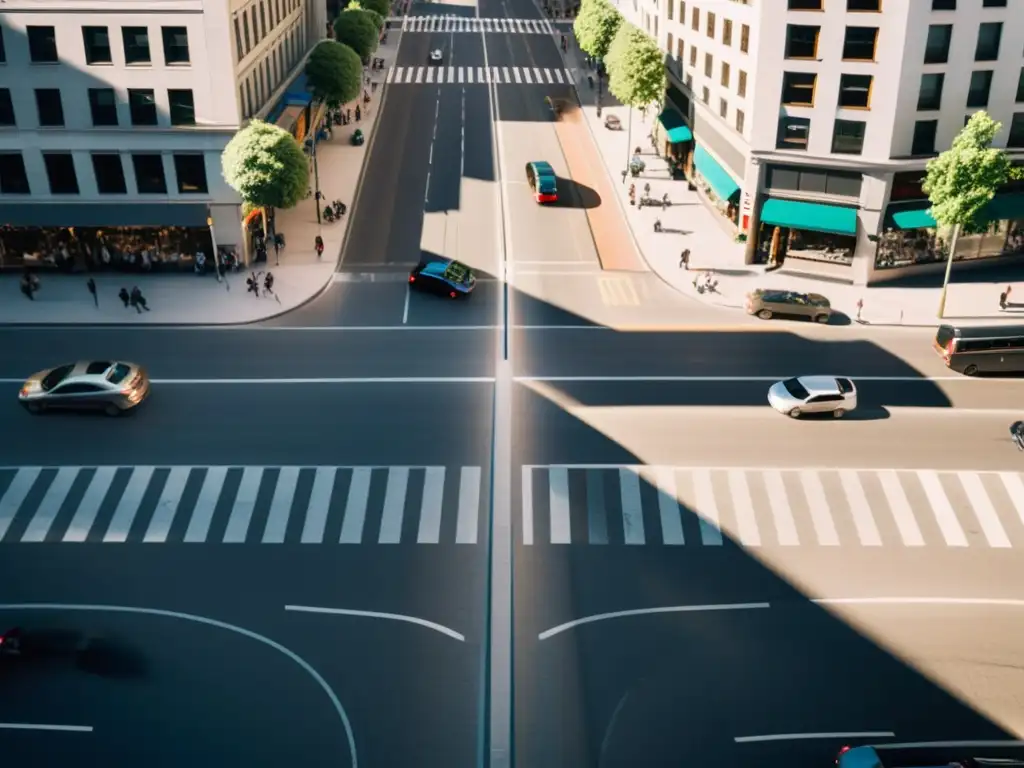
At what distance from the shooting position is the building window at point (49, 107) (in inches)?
2092

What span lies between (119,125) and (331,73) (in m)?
23.7

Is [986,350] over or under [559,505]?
over

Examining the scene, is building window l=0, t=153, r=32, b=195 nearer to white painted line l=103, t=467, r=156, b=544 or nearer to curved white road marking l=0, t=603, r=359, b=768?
white painted line l=103, t=467, r=156, b=544

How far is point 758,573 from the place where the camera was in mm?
34438

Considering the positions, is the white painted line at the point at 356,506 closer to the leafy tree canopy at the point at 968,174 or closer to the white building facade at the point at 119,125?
the white building facade at the point at 119,125

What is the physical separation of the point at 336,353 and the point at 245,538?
15.1 m

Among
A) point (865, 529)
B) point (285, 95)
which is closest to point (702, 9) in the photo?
point (285, 95)

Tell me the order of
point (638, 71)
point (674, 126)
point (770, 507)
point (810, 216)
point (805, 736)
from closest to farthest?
point (805, 736)
point (770, 507)
point (810, 216)
point (638, 71)
point (674, 126)

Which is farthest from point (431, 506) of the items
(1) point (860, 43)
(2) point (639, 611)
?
(1) point (860, 43)

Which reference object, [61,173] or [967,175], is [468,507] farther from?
[61,173]

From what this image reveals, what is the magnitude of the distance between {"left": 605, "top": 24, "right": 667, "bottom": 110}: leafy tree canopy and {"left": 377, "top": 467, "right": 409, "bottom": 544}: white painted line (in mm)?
45761

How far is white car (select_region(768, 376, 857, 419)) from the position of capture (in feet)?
141

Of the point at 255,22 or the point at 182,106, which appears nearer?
the point at 182,106

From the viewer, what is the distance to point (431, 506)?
37.4 meters
